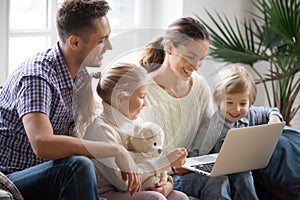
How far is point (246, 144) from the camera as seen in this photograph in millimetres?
A: 2508

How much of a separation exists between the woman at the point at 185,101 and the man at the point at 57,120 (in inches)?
9.9

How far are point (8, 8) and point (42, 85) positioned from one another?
0.83 meters

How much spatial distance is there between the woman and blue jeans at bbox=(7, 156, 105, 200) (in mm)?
409

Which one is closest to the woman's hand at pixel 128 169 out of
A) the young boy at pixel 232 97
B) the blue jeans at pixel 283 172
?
the young boy at pixel 232 97

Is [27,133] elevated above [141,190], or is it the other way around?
[27,133]

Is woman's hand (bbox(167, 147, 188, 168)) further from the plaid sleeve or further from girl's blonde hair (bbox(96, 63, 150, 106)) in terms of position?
the plaid sleeve

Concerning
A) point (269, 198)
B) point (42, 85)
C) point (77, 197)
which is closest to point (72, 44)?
point (42, 85)


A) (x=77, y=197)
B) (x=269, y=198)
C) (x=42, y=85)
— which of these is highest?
(x=42, y=85)

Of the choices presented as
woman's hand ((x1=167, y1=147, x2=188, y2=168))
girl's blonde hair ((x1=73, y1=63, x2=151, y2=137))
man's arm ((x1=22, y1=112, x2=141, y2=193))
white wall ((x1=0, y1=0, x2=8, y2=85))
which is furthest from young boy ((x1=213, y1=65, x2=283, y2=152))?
white wall ((x1=0, y1=0, x2=8, y2=85))

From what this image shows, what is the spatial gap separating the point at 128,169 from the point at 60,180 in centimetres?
Result: 23

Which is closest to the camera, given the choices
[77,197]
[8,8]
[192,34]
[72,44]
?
[77,197]

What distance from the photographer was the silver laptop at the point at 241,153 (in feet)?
7.90

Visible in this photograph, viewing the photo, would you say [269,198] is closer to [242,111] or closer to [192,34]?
[242,111]

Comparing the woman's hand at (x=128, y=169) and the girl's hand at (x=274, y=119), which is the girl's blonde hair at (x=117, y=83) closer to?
the woman's hand at (x=128, y=169)
